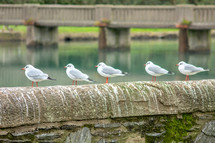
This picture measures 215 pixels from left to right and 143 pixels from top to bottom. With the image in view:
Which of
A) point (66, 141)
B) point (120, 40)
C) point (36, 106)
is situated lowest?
point (120, 40)

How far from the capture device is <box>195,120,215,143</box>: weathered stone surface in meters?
7.09

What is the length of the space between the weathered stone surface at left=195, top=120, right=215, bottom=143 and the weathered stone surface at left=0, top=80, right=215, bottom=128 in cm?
25

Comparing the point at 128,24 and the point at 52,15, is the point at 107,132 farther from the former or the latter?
the point at 52,15

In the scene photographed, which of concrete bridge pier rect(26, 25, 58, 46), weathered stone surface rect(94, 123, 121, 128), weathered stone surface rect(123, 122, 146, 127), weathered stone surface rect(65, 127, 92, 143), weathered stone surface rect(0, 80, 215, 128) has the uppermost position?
weathered stone surface rect(0, 80, 215, 128)

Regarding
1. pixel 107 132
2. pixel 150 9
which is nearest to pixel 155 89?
pixel 107 132

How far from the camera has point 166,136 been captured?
22.8 ft

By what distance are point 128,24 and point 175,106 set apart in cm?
1834

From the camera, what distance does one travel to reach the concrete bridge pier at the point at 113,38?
26.6 meters

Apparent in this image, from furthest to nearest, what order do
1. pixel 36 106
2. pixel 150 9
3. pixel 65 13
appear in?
pixel 65 13
pixel 150 9
pixel 36 106

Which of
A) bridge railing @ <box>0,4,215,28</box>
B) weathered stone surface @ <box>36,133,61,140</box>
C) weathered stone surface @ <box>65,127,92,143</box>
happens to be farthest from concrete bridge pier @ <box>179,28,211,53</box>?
weathered stone surface @ <box>36,133,61,140</box>

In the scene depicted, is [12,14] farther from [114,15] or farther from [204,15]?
[204,15]

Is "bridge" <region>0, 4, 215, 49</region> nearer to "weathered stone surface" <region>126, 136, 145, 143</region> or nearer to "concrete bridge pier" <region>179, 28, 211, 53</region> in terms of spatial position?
"concrete bridge pier" <region>179, 28, 211, 53</region>

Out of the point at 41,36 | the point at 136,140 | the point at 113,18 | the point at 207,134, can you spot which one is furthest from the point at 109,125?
the point at 41,36

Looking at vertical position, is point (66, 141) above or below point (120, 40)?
above
